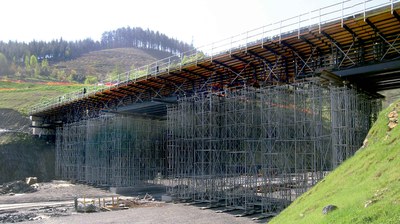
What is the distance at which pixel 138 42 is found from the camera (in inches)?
7849

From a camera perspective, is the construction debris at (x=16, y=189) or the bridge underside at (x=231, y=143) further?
the construction debris at (x=16, y=189)

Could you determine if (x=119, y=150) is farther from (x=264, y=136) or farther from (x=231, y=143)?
→ (x=264, y=136)

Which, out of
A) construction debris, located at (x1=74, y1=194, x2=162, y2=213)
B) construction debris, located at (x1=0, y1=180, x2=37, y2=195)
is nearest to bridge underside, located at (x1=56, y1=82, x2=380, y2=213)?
construction debris, located at (x1=74, y1=194, x2=162, y2=213)

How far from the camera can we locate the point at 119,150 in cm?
3491

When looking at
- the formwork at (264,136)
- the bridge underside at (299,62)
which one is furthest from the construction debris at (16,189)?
the formwork at (264,136)

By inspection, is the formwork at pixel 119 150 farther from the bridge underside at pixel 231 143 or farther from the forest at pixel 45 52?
the forest at pixel 45 52

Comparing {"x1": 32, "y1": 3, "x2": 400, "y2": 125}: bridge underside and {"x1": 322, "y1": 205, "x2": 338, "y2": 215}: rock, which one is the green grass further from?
{"x1": 322, "y1": 205, "x2": 338, "y2": 215}: rock

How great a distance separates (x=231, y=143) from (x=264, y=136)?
561 centimetres

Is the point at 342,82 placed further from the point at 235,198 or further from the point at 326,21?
the point at 235,198

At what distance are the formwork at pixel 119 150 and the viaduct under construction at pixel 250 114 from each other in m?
0.11

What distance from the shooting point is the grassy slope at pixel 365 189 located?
27.6 ft

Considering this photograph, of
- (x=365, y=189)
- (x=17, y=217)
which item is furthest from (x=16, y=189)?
(x=365, y=189)

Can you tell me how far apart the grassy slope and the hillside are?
115 m

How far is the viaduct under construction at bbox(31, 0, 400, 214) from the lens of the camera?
1866 centimetres
